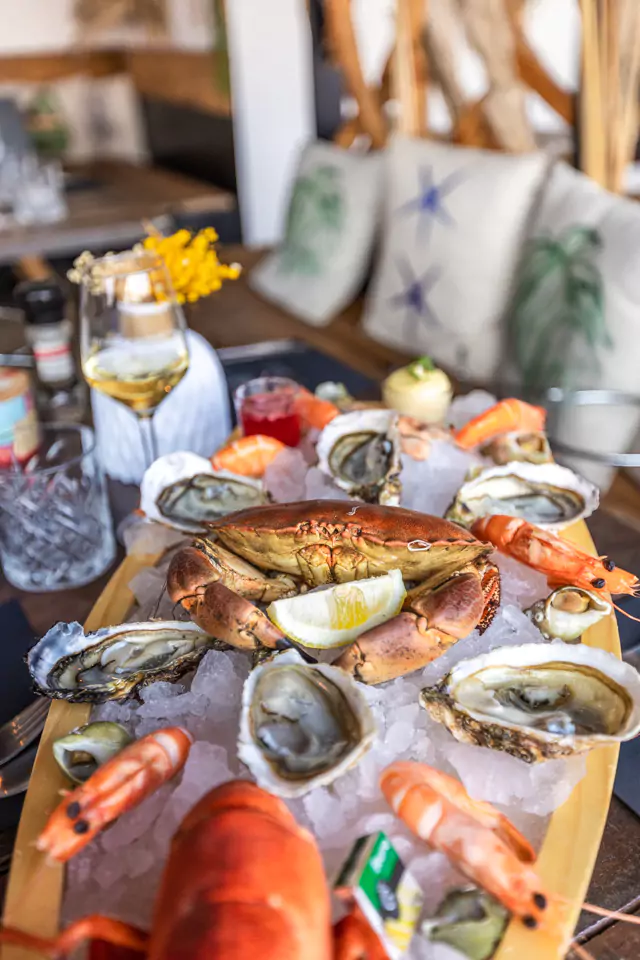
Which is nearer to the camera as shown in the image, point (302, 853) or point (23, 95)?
point (302, 853)

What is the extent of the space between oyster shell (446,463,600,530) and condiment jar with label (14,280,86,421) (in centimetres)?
78

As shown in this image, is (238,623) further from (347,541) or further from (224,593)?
(347,541)

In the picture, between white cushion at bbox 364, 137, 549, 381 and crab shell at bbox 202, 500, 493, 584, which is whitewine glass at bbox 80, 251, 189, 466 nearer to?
crab shell at bbox 202, 500, 493, 584

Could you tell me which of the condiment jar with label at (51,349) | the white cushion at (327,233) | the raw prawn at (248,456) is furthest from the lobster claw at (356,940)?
the white cushion at (327,233)

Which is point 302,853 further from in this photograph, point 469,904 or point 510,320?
point 510,320

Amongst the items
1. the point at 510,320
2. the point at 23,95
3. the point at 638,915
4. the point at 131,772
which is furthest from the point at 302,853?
the point at 23,95

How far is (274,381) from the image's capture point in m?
1.20

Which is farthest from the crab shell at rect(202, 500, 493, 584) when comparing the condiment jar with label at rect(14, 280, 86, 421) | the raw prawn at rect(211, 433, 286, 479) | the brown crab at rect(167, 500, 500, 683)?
the condiment jar with label at rect(14, 280, 86, 421)

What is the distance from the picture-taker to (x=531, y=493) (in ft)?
3.12

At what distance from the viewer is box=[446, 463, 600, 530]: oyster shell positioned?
0.92 meters

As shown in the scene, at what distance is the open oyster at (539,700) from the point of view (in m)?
0.58

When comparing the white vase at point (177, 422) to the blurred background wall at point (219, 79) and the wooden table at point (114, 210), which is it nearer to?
the blurred background wall at point (219, 79)

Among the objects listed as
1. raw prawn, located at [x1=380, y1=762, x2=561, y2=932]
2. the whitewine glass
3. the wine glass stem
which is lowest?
the wine glass stem

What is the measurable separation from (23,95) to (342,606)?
534cm
